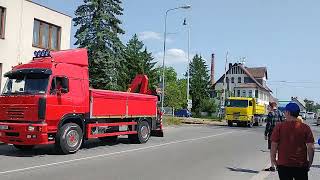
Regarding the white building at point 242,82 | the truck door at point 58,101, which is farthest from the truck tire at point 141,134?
the white building at point 242,82

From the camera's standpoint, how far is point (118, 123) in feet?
59.4

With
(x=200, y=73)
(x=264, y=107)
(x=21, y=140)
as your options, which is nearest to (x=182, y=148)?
(x=21, y=140)

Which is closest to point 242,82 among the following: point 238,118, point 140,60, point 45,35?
point 140,60

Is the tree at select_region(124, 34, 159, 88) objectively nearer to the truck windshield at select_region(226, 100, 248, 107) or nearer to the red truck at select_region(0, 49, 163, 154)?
the truck windshield at select_region(226, 100, 248, 107)

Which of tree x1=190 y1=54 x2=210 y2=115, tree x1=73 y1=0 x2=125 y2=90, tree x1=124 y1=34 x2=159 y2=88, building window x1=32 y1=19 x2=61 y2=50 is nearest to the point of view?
building window x1=32 y1=19 x2=61 y2=50

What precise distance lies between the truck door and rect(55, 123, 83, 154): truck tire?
339 mm

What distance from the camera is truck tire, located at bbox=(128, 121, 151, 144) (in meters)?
19.5

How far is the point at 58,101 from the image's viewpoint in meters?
14.6

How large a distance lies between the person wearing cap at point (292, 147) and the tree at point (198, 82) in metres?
81.2

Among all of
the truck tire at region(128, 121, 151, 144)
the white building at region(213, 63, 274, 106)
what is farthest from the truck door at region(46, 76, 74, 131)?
the white building at region(213, 63, 274, 106)

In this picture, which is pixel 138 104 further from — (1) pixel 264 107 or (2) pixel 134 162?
(1) pixel 264 107

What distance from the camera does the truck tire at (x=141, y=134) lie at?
1947cm

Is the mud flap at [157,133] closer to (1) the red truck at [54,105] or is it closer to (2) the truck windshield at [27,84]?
(1) the red truck at [54,105]

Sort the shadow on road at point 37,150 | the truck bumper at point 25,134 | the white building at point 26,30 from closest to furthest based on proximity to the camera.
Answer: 1. the truck bumper at point 25,134
2. the shadow on road at point 37,150
3. the white building at point 26,30
